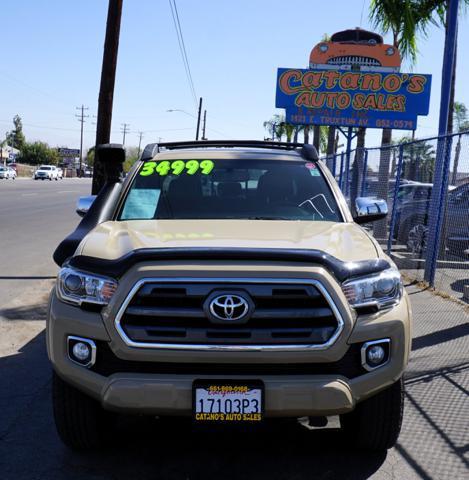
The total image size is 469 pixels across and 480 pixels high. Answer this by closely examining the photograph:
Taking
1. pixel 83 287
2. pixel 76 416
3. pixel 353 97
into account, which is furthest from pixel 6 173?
pixel 83 287

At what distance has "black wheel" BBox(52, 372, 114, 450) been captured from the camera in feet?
11.1

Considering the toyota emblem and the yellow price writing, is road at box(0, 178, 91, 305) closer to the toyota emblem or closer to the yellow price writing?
the yellow price writing

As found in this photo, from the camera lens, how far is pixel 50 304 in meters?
3.36

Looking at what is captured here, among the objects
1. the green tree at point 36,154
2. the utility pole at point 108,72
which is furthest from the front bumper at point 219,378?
the green tree at point 36,154

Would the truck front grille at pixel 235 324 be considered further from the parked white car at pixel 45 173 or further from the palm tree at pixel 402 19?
the parked white car at pixel 45 173

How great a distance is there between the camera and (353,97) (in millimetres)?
17844

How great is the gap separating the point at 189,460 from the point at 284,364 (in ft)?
3.10

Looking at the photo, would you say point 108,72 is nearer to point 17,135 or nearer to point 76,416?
point 76,416

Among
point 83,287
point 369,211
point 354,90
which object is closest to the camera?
point 83,287

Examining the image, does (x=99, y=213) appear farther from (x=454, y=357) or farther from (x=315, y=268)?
(x=454, y=357)

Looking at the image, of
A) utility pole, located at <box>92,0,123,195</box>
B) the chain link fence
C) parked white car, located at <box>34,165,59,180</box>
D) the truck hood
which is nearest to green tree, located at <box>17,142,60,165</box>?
parked white car, located at <box>34,165,59,180</box>

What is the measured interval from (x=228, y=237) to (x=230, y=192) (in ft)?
3.94

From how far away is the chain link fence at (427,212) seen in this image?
9.44m

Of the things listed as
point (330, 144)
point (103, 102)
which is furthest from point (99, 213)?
point (330, 144)
